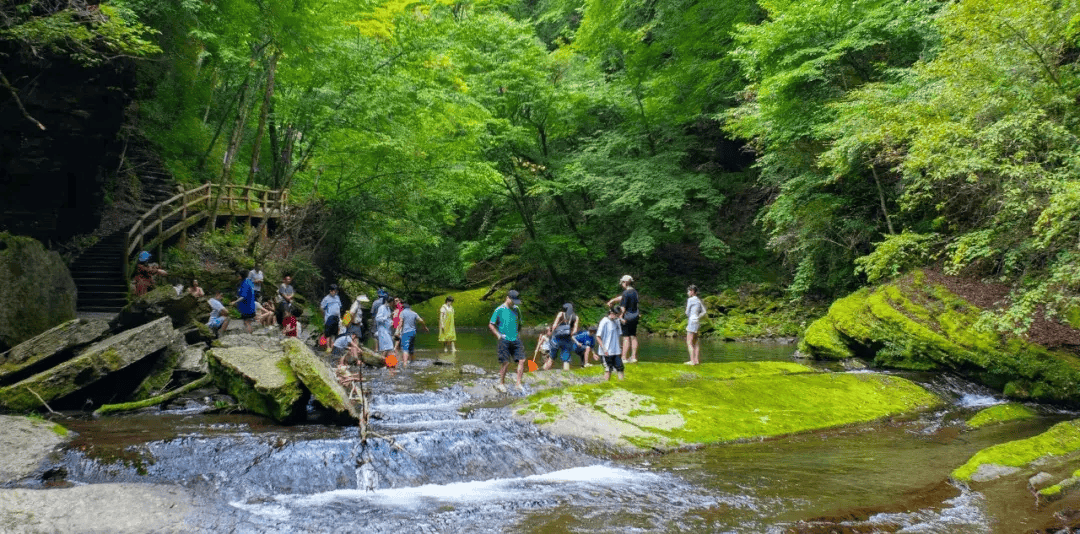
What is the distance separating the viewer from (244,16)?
54.1 ft

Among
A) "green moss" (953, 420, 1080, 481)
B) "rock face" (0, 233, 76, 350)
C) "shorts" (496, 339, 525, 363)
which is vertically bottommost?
"green moss" (953, 420, 1080, 481)

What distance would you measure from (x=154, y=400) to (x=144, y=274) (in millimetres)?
8670

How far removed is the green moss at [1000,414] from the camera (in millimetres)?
9836

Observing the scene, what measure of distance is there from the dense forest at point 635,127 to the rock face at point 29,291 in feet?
12.2

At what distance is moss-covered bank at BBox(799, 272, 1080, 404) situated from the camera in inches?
439

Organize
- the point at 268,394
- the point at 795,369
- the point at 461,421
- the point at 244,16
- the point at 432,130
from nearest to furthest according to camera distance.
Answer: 1. the point at 268,394
2. the point at 461,421
3. the point at 795,369
4. the point at 244,16
5. the point at 432,130

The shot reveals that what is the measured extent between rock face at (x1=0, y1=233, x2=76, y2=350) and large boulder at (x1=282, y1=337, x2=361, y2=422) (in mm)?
5600

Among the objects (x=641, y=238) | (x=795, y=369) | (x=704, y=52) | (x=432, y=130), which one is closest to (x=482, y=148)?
(x=432, y=130)

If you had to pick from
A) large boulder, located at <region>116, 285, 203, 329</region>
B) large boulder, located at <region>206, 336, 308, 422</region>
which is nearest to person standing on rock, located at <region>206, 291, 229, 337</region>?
large boulder, located at <region>116, 285, 203, 329</region>

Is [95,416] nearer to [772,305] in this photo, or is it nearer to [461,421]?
[461,421]

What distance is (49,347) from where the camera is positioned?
9609mm

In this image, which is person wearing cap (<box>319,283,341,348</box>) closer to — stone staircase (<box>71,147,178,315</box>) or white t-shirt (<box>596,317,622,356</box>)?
stone staircase (<box>71,147,178,315</box>)

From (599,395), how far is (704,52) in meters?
20.3

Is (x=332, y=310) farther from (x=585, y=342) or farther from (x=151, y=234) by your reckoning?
(x=151, y=234)
